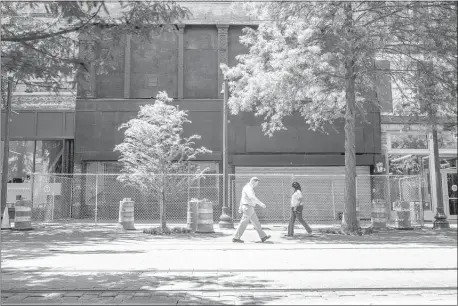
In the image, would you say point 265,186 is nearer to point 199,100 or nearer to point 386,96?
point 199,100

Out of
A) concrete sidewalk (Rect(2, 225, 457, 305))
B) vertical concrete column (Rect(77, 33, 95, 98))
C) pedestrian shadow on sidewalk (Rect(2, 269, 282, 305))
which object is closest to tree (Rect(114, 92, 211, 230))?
concrete sidewalk (Rect(2, 225, 457, 305))

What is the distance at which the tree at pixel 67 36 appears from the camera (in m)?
6.62

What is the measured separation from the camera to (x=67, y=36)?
7.10 m

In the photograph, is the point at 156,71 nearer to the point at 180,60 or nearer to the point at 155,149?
the point at 180,60

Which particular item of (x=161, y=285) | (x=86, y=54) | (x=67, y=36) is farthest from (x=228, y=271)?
(x=67, y=36)

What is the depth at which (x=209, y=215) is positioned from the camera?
14.0m

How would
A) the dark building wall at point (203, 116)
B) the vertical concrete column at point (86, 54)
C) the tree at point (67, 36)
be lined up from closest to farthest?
the tree at point (67, 36) → the vertical concrete column at point (86, 54) → the dark building wall at point (203, 116)

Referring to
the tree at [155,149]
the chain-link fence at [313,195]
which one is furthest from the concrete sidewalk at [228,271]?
the chain-link fence at [313,195]

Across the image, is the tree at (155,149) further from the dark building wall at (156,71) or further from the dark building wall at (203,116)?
the dark building wall at (156,71)

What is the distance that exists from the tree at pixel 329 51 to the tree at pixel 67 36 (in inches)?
244

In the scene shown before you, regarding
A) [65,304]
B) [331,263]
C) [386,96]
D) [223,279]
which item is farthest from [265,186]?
[65,304]

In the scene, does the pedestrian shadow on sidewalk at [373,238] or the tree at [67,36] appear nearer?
the tree at [67,36]

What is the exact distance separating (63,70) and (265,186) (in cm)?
1374

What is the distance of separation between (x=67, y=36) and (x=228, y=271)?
178 inches
